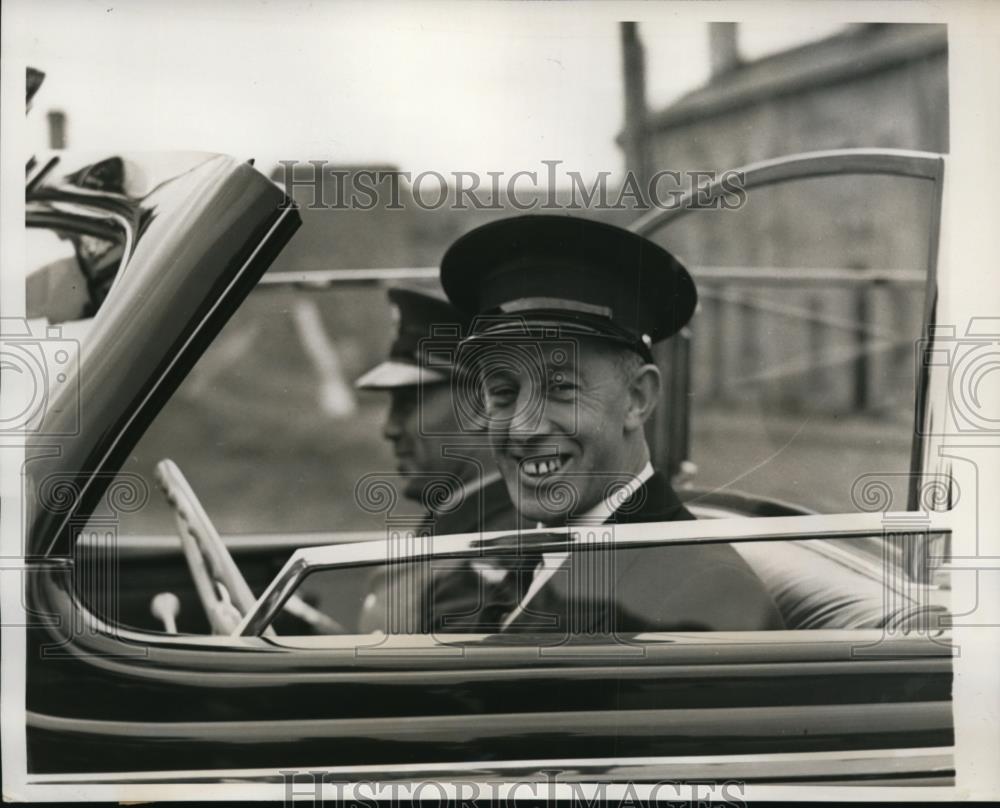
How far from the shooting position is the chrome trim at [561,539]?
6.80 feet

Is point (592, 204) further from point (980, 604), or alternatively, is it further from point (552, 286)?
point (980, 604)

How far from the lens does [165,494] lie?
81.7 inches

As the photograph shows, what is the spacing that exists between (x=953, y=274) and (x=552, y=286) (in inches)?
33.3

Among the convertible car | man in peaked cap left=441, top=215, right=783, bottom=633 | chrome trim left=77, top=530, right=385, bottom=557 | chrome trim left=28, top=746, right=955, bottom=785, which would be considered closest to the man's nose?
→ man in peaked cap left=441, top=215, right=783, bottom=633

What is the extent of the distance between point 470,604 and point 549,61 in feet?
Result: 3.71

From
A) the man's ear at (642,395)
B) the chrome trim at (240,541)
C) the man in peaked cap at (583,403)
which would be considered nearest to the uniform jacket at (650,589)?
the man in peaked cap at (583,403)

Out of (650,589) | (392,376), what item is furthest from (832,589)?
(392,376)

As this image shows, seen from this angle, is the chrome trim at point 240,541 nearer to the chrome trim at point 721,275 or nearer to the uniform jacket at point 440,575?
Result: the uniform jacket at point 440,575

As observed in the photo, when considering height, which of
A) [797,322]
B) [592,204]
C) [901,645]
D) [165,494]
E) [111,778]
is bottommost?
[111,778]

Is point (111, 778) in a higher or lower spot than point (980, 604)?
lower

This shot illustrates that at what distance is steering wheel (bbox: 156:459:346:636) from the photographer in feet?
6.82

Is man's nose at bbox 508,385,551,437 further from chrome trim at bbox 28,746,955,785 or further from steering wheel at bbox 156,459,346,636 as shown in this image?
chrome trim at bbox 28,746,955,785

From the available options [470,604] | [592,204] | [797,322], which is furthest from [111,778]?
[797,322]

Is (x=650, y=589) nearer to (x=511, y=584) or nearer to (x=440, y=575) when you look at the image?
(x=511, y=584)
